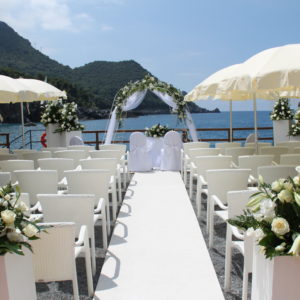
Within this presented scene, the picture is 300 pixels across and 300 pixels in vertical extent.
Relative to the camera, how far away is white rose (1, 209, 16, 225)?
2.34 metres

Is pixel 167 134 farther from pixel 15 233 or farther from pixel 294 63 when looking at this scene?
pixel 15 233

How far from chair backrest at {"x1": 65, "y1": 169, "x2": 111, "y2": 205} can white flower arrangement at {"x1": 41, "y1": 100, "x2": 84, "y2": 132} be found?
22.5ft

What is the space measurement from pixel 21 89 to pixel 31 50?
29726 millimetres

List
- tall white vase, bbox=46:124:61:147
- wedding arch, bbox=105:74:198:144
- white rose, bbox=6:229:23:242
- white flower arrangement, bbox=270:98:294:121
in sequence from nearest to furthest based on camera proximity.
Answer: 1. white rose, bbox=6:229:23:242
2. wedding arch, bbox=105:74:198:144
3. tall white vase, bbox=46:124:61:147
4. white flower arrangement, bbox=270:98:294:121

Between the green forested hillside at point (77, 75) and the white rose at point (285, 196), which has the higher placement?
the green forested hillside at point (77, 75)

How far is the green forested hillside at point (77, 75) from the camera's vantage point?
23078mm

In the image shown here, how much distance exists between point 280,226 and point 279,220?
3 centimetres

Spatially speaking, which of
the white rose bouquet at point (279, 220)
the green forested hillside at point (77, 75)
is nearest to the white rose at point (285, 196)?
the white rose bouquet at point (279, 220)

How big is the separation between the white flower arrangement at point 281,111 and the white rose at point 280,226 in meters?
10.3

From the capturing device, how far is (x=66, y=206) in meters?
3.62

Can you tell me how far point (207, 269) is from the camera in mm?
3834

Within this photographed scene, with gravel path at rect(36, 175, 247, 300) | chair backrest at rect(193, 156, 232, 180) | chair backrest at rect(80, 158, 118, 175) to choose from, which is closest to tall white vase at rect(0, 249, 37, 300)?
gravel path at rect(36, 175, 247, 300)

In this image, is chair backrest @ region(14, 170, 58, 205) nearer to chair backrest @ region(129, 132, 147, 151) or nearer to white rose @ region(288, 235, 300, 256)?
white rose @ region(288, 235, 300, 256)

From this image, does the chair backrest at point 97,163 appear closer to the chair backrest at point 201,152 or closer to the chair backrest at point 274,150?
the chair backrest at point 201,152
